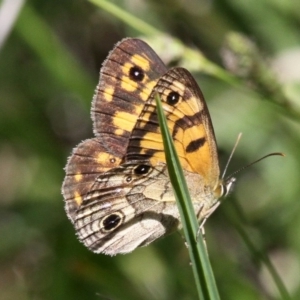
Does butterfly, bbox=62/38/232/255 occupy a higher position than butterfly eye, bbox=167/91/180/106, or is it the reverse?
butterfly eye, bbox=167/91/180/106

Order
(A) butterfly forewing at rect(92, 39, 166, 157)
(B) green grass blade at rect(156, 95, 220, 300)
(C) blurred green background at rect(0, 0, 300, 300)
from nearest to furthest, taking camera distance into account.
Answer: (B) green grass blade at rect(156, 95, 220, 300)
(A) butterfly forewing at rect(92, 39, 166, 157)
(C) blurred green background at rect(0, 0, 300, 300)

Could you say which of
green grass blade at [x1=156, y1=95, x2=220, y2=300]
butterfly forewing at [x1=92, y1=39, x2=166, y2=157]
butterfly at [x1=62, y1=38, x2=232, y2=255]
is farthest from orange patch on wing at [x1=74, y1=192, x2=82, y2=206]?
green grass blade at [x1=156, y1=95, x2=220, y2=300]

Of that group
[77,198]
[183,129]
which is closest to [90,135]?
[77,198]

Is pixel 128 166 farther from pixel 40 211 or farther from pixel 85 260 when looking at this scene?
pixel 40 211

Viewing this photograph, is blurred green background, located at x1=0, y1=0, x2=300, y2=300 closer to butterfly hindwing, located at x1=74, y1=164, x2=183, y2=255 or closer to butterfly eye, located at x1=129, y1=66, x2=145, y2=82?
butterfly hindwing, located at x1=74, y1=164, x2=183, y2=255

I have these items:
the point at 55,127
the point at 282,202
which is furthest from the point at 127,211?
the point at 55,127

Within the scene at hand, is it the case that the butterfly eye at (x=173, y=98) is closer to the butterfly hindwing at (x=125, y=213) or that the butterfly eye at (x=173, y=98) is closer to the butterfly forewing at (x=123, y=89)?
the butterfly forewing at (x=123, y=89)
